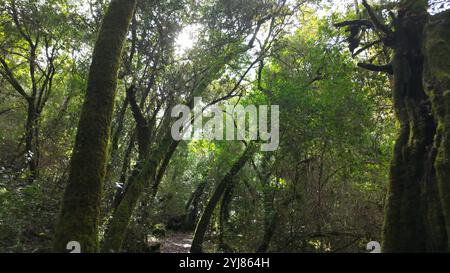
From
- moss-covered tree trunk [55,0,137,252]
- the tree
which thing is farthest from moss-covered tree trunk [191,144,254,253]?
moss-covered tree trunk [55,0,137,252]

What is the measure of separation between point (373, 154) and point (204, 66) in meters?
5.95

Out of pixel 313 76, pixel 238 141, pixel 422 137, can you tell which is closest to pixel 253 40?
pixel 313 76

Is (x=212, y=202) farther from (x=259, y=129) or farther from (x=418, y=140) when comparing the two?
(x=418, y=140)

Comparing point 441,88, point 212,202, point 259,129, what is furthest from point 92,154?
point 212,202

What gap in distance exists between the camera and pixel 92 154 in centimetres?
468

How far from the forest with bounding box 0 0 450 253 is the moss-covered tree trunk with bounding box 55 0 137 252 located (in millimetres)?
19

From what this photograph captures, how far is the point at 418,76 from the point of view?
598 centimetres

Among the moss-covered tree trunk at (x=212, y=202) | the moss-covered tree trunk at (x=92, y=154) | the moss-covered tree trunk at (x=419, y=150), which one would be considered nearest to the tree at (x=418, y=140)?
the moss-covered tree trunk at (x=419, y=150)

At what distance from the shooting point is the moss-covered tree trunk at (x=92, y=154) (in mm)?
4445

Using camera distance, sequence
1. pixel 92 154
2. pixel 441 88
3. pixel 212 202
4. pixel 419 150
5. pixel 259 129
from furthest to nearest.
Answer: pixel 212 202
pixel 259 129
pixel 419 150
pixel 441 88
pixel 92 154

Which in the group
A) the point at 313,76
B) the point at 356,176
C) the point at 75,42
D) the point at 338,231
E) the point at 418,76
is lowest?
the point at 338,231

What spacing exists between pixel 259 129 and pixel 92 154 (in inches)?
262

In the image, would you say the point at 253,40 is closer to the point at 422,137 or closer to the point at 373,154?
the point at 373,154

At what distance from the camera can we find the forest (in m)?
4.94
